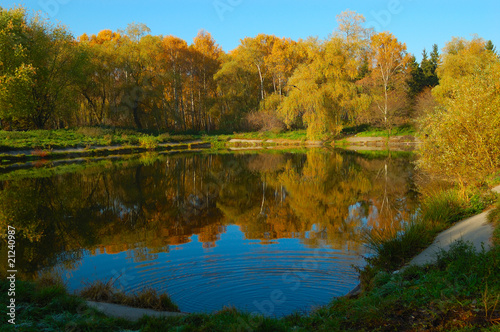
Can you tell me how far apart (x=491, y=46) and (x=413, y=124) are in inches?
1067

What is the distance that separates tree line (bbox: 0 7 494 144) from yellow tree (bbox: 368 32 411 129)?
138 mm

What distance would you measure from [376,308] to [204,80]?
52.4 meters

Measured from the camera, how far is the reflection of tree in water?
903 cm

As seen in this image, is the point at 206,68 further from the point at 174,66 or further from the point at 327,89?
the point at 327,89

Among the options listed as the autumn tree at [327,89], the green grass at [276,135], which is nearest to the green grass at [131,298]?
the autumn tree at [327,89]

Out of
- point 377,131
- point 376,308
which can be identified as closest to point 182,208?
point 376,308

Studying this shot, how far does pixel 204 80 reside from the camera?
54.2 metres

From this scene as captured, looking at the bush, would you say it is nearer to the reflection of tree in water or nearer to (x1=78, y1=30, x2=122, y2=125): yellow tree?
(x1=78, y1=30, x2=122, y2=125): yellow tree

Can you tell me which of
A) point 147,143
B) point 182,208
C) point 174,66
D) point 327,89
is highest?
point 174,66

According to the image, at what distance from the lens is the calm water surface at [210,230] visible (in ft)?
21.0

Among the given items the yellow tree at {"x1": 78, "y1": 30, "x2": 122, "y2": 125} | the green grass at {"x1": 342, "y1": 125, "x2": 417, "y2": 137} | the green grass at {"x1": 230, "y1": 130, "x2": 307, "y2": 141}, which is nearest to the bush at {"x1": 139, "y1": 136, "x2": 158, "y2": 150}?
the yellow tree at {"x1": 78, "y1": 30, "x2": 122, "y2": 125}

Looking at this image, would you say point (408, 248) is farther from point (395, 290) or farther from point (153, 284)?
point (153, 284)

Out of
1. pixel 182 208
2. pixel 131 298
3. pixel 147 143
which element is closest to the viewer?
pixel 131 298

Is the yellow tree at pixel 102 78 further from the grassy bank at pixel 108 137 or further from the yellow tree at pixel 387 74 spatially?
the yellow tree at pixel 387 74
